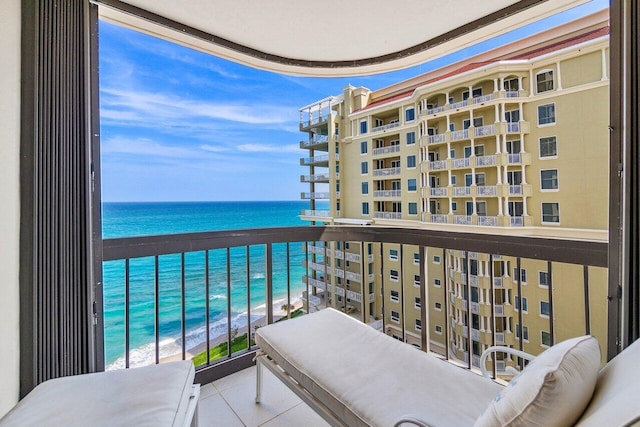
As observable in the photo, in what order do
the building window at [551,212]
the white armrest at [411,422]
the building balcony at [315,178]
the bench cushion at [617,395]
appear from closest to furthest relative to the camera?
the bench cushion at [617,395], the white armrest at [411,422], the building window at [551,212], the building balcony at [315,178]

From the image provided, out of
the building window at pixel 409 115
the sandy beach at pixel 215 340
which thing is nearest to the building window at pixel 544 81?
the building window at pixel 409 115

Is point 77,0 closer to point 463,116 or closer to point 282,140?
point 463,116

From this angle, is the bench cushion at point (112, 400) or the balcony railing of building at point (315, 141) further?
the balcony railing of building at point (315, 141)

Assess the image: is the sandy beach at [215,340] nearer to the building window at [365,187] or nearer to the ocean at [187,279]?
the ocean at [187,279]

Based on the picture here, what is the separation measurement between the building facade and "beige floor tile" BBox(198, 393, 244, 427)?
3.08 metres

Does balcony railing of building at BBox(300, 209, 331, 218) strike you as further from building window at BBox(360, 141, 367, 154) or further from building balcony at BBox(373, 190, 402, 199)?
building window at BBox(360, 141, 367, 154)

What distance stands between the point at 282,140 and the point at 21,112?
47.8 ft

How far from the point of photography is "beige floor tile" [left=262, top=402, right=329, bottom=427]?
1538 mm

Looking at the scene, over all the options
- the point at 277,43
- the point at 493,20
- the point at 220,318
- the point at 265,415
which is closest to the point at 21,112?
the point at 277,43

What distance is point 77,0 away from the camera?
1.48 m

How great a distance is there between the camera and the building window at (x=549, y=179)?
6207 millimetres

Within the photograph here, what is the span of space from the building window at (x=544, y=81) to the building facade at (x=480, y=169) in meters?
0.02

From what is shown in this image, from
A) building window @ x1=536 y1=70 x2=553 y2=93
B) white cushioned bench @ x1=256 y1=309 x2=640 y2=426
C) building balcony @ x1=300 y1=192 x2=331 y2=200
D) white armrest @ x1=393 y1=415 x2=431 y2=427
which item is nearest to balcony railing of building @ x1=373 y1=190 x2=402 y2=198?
building balcony @ x1=300 y1=192 x2=331 y2=200
